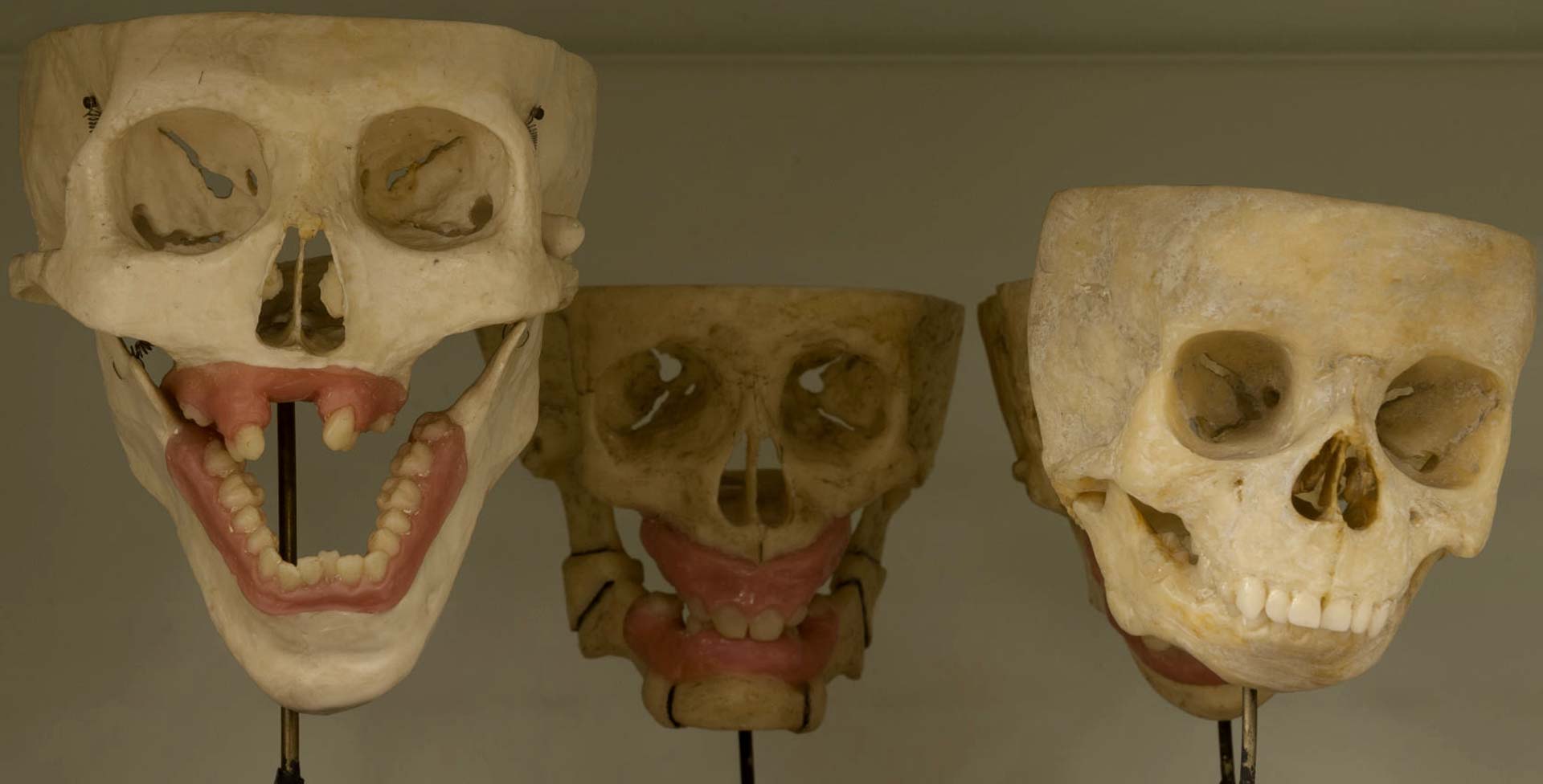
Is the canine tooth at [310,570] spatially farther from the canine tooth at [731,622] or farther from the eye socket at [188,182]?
the canine tooth at [731,622]

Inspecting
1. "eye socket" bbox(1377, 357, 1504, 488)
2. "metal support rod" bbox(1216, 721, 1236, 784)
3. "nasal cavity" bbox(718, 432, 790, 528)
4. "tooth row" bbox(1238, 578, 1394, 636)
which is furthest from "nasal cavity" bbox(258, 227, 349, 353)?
"metal support rod" bbox(1216, 721, 1236, 784)

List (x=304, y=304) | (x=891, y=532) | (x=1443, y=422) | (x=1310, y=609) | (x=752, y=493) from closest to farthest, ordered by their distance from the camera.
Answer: (x=1310, y=609) < (x=1443, y=422) < (x=304, y=304) < (x=752, y=493) < (x=891, y=532)

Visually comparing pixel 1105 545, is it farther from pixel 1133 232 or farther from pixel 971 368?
pixel 971 368

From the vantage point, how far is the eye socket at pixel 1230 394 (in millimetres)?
1333

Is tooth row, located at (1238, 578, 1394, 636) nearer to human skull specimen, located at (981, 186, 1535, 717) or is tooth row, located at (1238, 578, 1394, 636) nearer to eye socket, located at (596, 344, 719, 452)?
human skull specimen, located at (981, 186, 1535, 717)

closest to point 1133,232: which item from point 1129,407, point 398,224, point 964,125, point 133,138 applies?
point 1129,407

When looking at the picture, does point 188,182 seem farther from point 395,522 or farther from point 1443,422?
point 1443,422

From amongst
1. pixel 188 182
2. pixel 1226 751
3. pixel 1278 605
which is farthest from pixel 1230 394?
pixel 188 182

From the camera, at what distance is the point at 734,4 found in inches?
78.2

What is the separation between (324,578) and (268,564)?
0.04m

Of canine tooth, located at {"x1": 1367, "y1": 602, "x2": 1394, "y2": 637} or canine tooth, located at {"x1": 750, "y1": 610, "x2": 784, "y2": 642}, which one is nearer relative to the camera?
canine tooth, located at {"x1": 1367, "y1": 602, "x2": 1394, "y2": 637}

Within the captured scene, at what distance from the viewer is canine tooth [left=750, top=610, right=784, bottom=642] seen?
173 centimetres

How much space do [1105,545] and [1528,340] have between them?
34 centimetres

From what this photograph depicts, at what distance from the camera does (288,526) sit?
1495 mm
